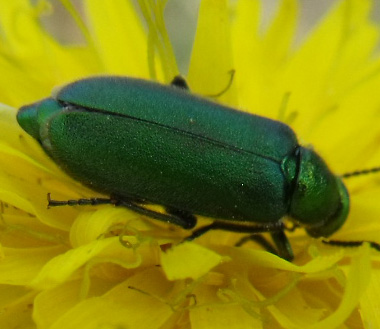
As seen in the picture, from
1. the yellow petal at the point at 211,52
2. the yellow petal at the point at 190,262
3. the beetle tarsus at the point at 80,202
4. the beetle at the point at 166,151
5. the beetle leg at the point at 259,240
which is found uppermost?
the yellow petal at the point at 211,52

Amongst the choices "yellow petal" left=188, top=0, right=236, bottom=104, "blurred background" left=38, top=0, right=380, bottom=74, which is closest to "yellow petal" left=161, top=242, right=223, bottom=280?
"yellow petal" left=188, top=0, right=236, bottom=104

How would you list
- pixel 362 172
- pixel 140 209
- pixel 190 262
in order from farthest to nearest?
pixel 362 172 → pixel 140 209 → pixel 190 262

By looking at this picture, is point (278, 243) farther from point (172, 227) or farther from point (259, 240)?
point (172, 227)

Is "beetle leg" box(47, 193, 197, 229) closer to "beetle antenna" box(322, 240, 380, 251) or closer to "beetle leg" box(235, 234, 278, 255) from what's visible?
"beetle leg" box(235, 234, 278, 255)

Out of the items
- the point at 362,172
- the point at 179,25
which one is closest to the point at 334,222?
the point at 362,172

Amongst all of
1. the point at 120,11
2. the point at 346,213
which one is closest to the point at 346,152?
the point at 346,213

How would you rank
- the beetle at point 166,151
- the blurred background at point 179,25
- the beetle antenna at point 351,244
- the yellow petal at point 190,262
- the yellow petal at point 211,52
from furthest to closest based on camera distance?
the blurred background at point 179,25 → the yellow petal at point 211,52 → the beetle antenna at point 351,244 → the beetle at point 166,151 → the yellow petal at point 190,262

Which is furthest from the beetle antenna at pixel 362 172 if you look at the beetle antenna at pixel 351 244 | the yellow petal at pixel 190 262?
the yellow petal at pixel 190 262

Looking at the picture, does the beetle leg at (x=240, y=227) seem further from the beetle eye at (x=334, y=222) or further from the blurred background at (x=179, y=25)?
the blurred background at (x=179, y=25)
